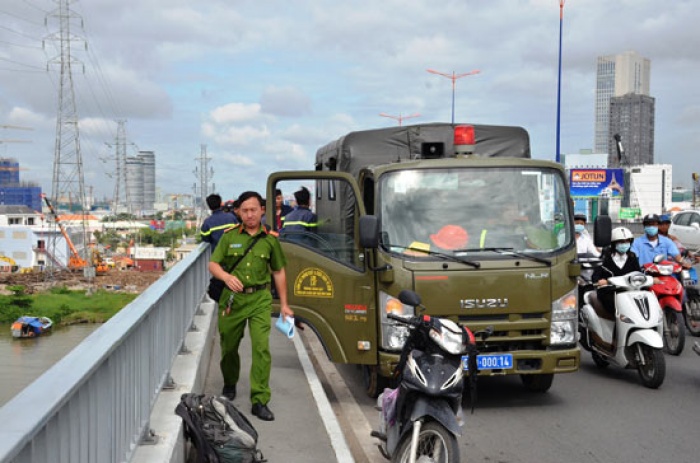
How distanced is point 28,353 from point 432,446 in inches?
3796

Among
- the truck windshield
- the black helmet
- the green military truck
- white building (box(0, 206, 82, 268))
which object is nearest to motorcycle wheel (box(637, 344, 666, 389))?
the green military truck

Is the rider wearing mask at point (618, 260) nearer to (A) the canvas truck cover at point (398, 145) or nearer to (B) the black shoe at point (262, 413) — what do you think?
(A) the canvas truck cover at point (398, 145)

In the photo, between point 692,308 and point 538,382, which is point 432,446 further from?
point 692,308

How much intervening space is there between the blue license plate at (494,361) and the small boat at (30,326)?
9760cm

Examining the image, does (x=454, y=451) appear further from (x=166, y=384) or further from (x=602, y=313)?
(x=602, y=313)

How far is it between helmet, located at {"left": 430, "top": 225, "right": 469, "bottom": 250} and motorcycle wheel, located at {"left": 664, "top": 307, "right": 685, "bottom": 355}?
4.02 metres

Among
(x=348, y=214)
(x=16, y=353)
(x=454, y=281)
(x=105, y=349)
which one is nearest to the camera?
(x=105, y=349)

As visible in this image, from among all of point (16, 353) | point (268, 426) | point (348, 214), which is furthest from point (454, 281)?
point (16, 353)

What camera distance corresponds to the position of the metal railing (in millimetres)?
2404

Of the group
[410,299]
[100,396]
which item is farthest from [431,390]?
[100,396]

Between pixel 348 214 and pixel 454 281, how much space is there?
4.09 metres

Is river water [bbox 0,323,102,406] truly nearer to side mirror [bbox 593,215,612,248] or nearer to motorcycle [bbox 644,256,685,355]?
motorcycle [bbox 644,256,685,355]

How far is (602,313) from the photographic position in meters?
9.12

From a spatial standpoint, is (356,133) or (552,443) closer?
(552,443)
